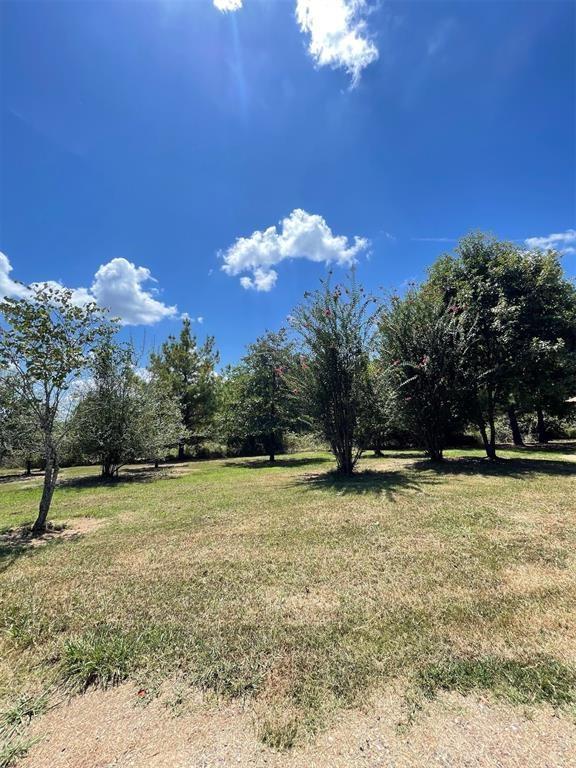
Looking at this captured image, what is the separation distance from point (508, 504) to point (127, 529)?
20.9ft

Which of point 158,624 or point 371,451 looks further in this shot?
point 371,451

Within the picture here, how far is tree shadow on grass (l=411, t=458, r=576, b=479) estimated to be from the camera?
922 cm

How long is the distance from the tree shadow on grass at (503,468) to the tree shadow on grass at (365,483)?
1.46 m

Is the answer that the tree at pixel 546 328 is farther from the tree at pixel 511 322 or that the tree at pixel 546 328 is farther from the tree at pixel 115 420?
the tree at pixel 115 420

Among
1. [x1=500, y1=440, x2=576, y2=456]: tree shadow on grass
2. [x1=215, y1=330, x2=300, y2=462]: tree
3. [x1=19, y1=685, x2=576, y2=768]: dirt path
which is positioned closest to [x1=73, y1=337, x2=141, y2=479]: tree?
[x1=215, y1=330, x2=300, y2=462]: tree

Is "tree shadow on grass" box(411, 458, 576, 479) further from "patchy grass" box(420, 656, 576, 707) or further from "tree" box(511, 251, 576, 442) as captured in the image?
"patchy grass" box(420, 656, 576, 707)

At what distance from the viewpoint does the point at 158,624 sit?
9.45ft

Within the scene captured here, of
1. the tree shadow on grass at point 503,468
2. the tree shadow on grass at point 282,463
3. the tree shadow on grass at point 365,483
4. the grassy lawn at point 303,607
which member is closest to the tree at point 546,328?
the tree shadow on grass at point 503,468

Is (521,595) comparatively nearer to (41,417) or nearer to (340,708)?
(340,708)

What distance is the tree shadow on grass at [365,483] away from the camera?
25.3 ft

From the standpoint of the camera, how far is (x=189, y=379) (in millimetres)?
25672

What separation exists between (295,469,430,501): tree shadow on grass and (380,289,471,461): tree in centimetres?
249

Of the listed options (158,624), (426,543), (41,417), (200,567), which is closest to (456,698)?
(158,624)

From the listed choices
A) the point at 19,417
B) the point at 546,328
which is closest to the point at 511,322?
the point at 546,328
